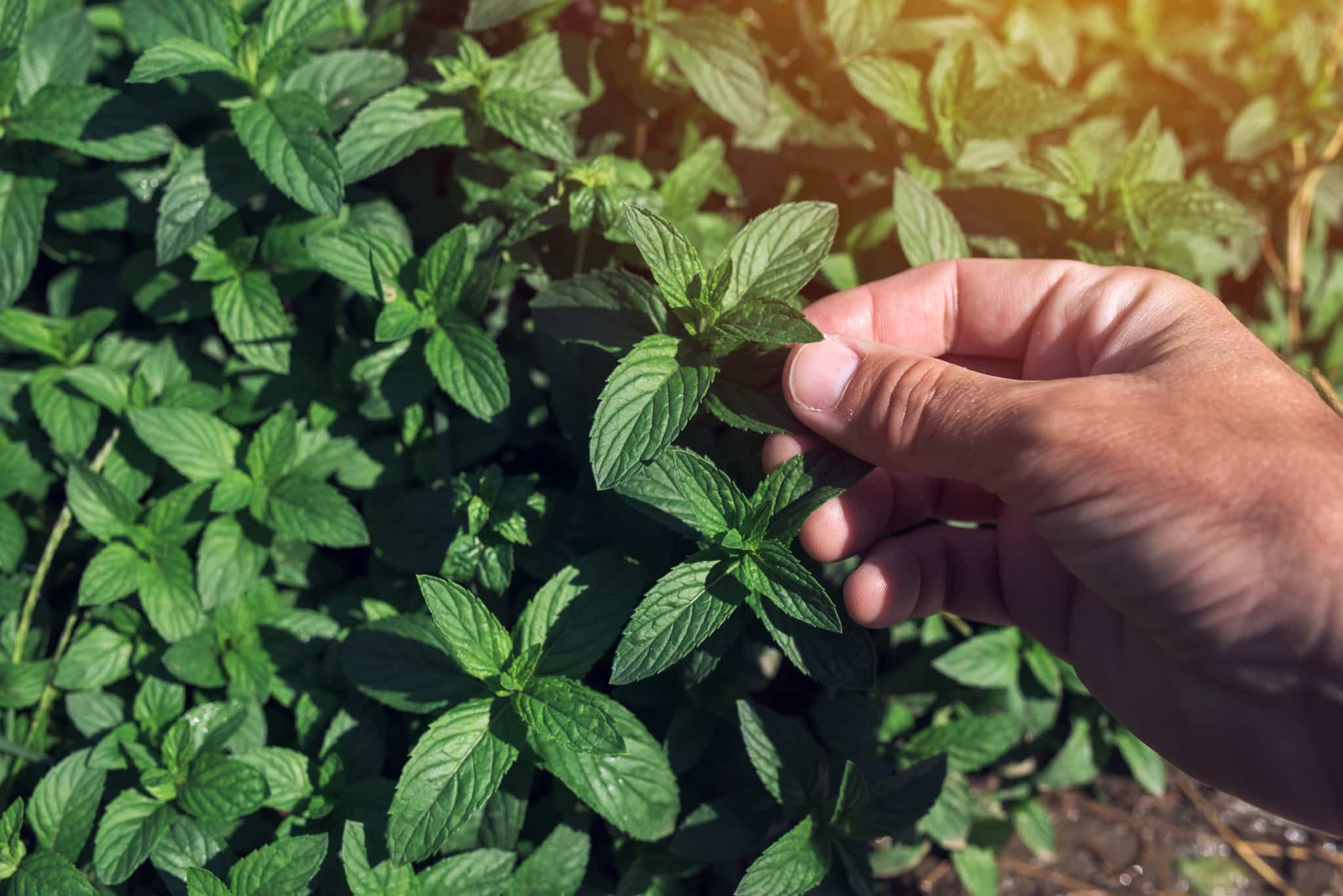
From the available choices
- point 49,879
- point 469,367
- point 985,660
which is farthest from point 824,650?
point 49,879

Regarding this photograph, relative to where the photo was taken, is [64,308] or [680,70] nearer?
[64,308]

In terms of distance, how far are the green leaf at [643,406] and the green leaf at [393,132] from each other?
3.00 ft

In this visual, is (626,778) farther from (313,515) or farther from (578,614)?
(313,515)

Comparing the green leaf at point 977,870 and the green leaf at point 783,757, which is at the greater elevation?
the green leaf at point 783,757

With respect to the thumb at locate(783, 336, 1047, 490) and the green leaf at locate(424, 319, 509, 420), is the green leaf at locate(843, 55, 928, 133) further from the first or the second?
the green leaf at locate(424, 319, 509, 420)

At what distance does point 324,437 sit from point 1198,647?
210 centimetres

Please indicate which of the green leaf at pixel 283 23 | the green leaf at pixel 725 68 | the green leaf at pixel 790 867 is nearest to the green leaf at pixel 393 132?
the green leaf at pixel 283 23

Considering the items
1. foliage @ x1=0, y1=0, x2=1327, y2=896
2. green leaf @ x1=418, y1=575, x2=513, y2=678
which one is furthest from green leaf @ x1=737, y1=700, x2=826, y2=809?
green leaf @ x1=418, y1=575, x2=513, y2=678

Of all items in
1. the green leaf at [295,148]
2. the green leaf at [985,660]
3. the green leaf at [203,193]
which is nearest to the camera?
the green leaf at [295,148]

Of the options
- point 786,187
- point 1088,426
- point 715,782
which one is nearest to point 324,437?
point 715,782

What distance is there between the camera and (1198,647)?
5.54 feet

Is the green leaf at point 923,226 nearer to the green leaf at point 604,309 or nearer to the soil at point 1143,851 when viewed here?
the green leaf at point 604,309

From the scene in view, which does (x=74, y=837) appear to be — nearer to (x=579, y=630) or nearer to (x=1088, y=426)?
(x=579, y=630)

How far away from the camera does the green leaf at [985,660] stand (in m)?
2.52
